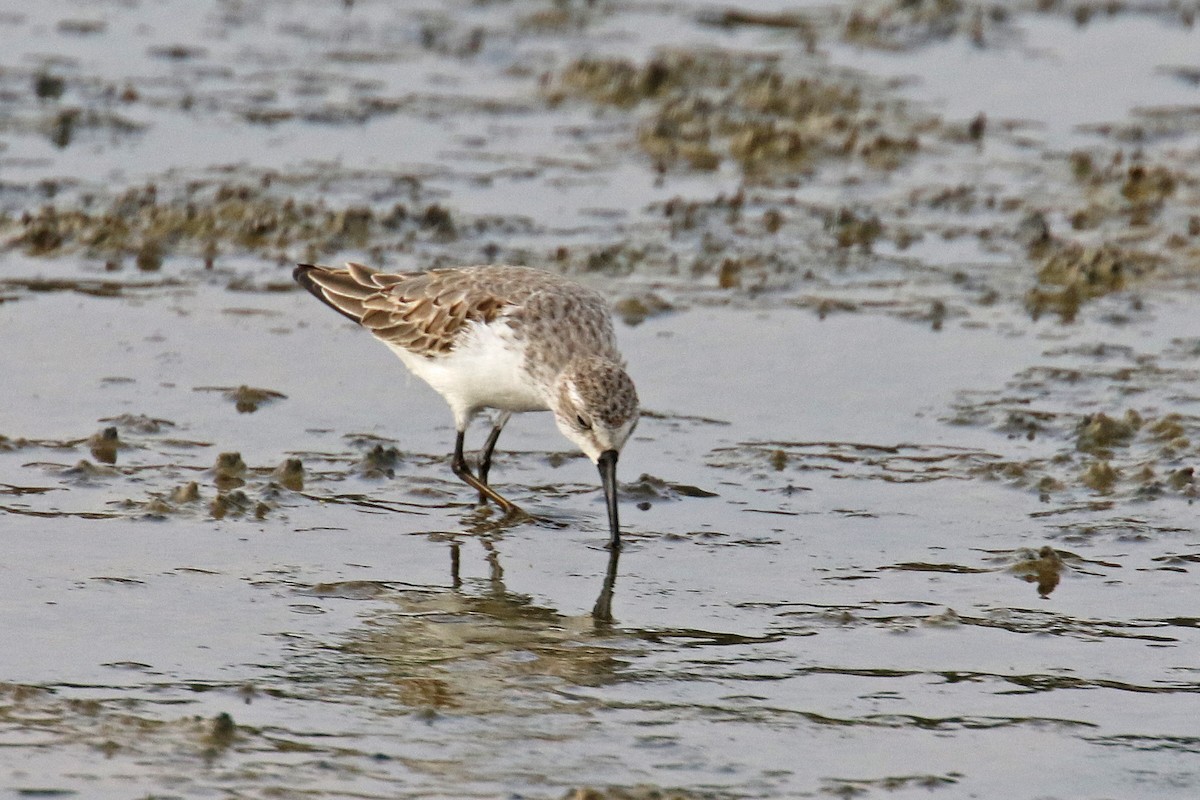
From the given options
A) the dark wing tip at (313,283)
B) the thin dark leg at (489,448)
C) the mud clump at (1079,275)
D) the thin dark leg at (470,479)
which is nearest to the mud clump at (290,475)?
the thin dark leg at (470,479)

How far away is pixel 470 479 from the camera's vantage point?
27.4 ft

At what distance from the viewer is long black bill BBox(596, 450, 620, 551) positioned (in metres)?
7.64

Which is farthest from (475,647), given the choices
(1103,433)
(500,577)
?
(1103,433)

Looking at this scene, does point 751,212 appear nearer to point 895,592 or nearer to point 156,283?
point 156,283

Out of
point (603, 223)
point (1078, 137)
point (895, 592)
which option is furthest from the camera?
point (1078, 137)

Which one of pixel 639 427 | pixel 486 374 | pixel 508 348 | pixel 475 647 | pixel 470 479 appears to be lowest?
pixel 475 647

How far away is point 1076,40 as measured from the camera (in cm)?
1656

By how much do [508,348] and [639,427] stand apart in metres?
1.20

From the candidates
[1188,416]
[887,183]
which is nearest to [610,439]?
[1188,416]

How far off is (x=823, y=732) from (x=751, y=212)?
687 cm

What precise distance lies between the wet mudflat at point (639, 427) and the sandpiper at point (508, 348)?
0.39 meters

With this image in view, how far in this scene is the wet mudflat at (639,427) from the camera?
5949 millimetres

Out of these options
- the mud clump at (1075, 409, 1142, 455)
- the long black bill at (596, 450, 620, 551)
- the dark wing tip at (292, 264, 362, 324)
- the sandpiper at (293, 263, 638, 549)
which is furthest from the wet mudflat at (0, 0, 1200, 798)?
the dark wing tip at (292, 264, 362, 324)

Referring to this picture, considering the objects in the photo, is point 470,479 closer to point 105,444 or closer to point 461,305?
point 461,305
